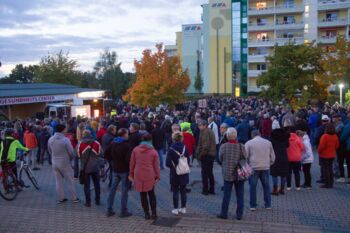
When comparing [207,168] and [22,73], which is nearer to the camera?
[207,168]

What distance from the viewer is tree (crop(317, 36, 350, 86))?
3559 cm

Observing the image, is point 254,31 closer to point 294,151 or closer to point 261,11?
point 261,11

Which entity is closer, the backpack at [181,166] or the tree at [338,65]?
the backpack at [181,166]

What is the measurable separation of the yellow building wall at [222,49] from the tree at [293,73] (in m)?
44.7

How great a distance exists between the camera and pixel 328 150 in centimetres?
947

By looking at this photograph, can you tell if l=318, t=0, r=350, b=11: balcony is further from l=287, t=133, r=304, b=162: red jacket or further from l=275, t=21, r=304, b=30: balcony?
l=287, t=133, r=304, b=162: red jacket

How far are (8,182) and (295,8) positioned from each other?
54.3m

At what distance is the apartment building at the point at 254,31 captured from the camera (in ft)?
177

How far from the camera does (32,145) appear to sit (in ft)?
45.5

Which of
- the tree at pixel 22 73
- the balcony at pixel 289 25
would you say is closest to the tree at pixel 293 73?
the balcony at pixel 289 25

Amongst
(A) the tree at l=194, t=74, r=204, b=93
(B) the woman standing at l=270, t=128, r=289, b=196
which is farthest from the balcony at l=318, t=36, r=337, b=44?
(B) the woman standing at l=270, t=128, r=289, b=196

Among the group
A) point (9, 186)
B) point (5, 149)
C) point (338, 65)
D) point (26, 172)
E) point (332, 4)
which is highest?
point (332, 4)

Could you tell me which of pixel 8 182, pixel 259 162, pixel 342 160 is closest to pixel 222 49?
pixel 342 160

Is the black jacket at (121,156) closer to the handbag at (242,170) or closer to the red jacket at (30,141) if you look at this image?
the handbag at (242,170)
